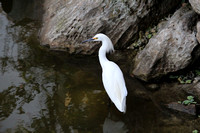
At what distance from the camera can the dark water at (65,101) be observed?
355cm

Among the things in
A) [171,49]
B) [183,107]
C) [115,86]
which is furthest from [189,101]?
[115,86]

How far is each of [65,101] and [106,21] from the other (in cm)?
200

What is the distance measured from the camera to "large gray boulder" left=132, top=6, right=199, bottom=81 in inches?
162

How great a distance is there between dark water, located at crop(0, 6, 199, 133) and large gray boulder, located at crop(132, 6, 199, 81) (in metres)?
0.33

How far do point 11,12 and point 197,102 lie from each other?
560 centimetres

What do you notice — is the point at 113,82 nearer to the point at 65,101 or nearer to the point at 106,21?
A: the point at 65,101

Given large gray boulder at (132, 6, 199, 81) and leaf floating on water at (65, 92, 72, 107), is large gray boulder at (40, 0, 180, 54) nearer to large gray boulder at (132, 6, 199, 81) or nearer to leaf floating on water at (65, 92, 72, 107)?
large gray boulder at (132, 6, 199, 81)

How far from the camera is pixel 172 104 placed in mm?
3836

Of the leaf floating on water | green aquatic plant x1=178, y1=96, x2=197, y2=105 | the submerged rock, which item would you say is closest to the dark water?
the leaf floating on water

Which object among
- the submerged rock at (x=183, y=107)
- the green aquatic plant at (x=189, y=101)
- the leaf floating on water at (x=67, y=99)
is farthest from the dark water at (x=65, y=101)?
the green aquatic plant at (x=189, y=101)

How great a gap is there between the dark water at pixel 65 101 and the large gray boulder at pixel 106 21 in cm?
31

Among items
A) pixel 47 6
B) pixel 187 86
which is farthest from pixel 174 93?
pixel 47 6

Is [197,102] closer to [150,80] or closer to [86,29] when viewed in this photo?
[150,80]

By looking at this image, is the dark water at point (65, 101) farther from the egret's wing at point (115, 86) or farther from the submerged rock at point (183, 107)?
the egret's wing at point (115, 86)
